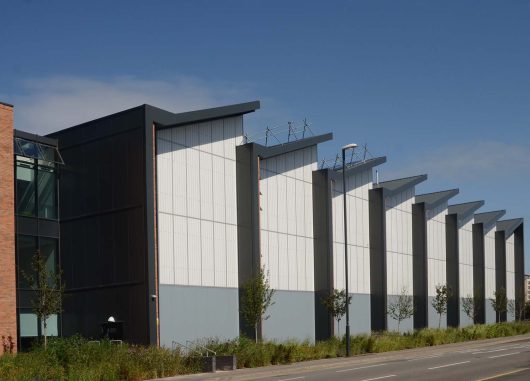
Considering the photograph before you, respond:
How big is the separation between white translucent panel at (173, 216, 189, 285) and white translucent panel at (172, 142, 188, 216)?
518 millimetres

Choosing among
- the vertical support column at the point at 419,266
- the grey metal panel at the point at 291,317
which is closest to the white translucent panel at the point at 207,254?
the grey metal panel at the point at 291,317

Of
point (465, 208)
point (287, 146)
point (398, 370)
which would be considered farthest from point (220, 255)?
point (465, 208)

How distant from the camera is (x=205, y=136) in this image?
40.1m

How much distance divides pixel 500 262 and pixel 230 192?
4177 centimetres

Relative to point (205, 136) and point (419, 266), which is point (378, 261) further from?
point (205, 136)

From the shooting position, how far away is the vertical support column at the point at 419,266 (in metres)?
60.2

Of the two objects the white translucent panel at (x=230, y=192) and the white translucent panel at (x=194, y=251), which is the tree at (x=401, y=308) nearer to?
the white translucent panel at (x=230, y=192)

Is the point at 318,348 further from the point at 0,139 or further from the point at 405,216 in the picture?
the point at 405,216

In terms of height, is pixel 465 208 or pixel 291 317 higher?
pixel 465 208

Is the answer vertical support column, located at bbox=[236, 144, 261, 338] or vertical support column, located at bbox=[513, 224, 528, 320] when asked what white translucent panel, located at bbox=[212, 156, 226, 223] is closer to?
vertical support column, located at bbox=[236, 144, 261, 338]

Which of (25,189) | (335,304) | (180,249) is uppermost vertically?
(25,189)

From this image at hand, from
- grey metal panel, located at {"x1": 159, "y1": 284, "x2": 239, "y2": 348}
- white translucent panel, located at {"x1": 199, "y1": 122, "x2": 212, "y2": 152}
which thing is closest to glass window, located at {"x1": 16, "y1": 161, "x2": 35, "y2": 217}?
grey metal panel, located at {"x1": 159, "y1": 284, "x2": 239, "y2": 348}

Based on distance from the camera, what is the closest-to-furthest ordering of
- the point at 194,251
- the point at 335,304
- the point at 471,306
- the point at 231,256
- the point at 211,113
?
the point at 194,251, the point at 211,113, the point at 231,256, the point at 335,304, the point at 471,306

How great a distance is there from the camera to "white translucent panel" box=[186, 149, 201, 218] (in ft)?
128
